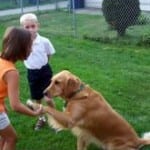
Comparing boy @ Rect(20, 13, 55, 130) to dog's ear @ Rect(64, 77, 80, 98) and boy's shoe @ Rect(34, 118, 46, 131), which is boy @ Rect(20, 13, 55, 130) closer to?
boy's shoe @ Rect(34, 118, 46, 131)

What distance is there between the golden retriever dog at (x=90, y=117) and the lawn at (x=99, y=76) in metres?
0.59

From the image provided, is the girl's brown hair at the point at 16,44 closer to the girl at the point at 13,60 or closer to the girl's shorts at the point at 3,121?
the girl at the point at 13,60

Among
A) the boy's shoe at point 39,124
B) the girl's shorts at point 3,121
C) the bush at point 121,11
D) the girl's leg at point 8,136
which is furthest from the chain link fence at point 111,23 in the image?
the girl's shorts at point 3,121

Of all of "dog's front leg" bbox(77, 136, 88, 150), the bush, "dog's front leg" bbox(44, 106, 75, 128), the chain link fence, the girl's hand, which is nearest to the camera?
the girl's hand

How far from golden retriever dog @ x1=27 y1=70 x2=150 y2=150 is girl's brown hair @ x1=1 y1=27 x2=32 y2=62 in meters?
0.70

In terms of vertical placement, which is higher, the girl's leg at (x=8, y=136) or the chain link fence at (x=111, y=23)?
the girl's leg at (x=8, y=136)

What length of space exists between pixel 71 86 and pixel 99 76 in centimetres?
356

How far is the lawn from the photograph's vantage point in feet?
19.1

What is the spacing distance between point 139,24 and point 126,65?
4.62 m

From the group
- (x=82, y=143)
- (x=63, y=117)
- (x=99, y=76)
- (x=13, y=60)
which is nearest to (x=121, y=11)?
(x=99, y=76)

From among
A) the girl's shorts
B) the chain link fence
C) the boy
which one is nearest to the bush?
the chain link fence

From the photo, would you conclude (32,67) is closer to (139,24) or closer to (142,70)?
(142,70)

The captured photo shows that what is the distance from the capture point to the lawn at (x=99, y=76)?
5809 mm

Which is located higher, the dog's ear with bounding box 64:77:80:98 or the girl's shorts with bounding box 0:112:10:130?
the dog's ear with bounding box 64:77:80:98
